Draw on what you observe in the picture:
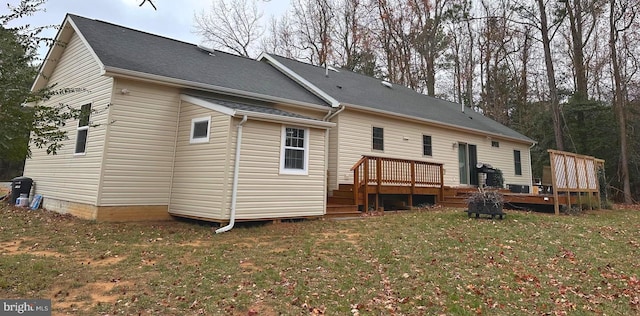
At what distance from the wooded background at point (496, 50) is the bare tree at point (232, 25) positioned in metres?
0.06

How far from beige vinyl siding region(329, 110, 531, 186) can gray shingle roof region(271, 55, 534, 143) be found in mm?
382

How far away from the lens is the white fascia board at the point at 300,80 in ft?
36.7

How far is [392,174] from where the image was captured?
1118cm

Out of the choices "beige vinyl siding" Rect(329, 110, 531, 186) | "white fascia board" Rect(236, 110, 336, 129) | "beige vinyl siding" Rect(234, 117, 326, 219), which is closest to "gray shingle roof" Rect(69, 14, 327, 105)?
"beige vinyl siding" Rect(329, 110, 531, 186)

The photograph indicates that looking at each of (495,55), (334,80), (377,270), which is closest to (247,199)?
(377,270)

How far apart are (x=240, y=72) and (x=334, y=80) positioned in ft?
13.5

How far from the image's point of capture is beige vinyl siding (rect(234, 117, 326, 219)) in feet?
24.8

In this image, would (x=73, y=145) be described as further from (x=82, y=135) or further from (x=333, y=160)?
(x=333, y=160)

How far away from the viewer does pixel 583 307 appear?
3.79 metres

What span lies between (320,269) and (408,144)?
9067mm

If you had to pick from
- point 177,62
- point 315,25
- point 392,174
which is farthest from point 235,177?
point 315,25

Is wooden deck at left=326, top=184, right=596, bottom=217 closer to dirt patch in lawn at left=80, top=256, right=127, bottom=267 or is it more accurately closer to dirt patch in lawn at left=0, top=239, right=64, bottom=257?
dirt patch in lawn at left=80, top=256, right=127, bottom=267

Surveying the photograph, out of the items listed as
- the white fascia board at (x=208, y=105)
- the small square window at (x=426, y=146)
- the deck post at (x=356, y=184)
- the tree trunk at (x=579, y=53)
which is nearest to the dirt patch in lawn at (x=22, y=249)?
the white fascia board at (x=208, y=105)

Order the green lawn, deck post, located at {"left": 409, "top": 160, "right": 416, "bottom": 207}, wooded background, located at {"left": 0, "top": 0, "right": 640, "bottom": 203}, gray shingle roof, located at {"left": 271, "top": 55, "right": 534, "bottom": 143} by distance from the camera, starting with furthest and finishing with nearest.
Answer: wooded background, located at {"left": 0, "top": 0, "right": 640, "bottom": 203}
gray shingle roof, located at {"left": 271, "top": 55, "right": 534, "bottom": 143}
deck post, located at {"left": 409, "top": 160, "right": 416, "bottom": 207}
the green lawn
